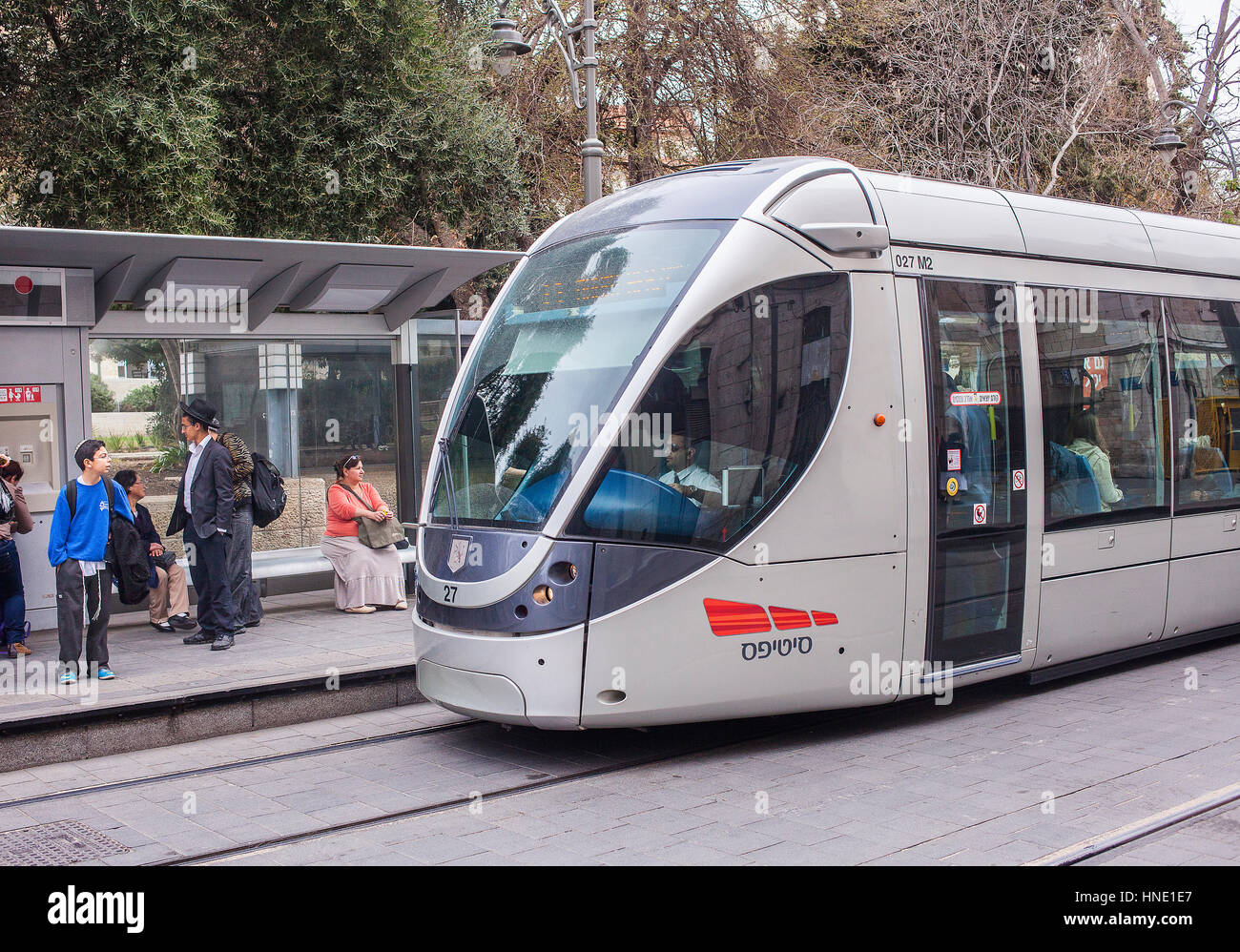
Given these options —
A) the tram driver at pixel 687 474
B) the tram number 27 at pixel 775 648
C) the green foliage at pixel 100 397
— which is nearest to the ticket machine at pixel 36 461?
the green foliage at pixel 100 397

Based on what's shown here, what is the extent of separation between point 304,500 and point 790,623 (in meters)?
6.58

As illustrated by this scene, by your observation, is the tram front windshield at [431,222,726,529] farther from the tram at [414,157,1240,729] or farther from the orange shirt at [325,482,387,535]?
the orange shirt at [325,482,387,535]

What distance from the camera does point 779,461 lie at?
6.25 m

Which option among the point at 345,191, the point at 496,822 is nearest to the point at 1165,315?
the point at 496,822

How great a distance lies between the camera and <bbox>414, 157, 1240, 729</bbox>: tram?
19.5 ft

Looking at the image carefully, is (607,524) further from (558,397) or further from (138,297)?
(138,297)

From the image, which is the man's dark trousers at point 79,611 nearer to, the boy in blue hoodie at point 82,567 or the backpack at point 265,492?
the boy in blue hoodie at point 82,567

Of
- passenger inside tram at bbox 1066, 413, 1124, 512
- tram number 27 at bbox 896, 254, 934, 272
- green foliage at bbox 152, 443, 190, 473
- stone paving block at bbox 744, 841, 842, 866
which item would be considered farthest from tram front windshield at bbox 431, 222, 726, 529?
green foliage at bbox 152, 443, 190, 473

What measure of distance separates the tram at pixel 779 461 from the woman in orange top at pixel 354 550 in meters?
4.04

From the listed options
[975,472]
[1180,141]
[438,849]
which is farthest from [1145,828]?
[1180,141]

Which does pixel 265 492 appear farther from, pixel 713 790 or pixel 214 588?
pixel 713 790

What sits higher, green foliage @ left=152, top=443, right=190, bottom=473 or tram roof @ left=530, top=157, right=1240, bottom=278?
tram roof @ left=530, top=157, right=1240, bottom=278

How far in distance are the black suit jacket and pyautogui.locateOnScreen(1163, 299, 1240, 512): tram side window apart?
6900mm

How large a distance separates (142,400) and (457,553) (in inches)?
210
